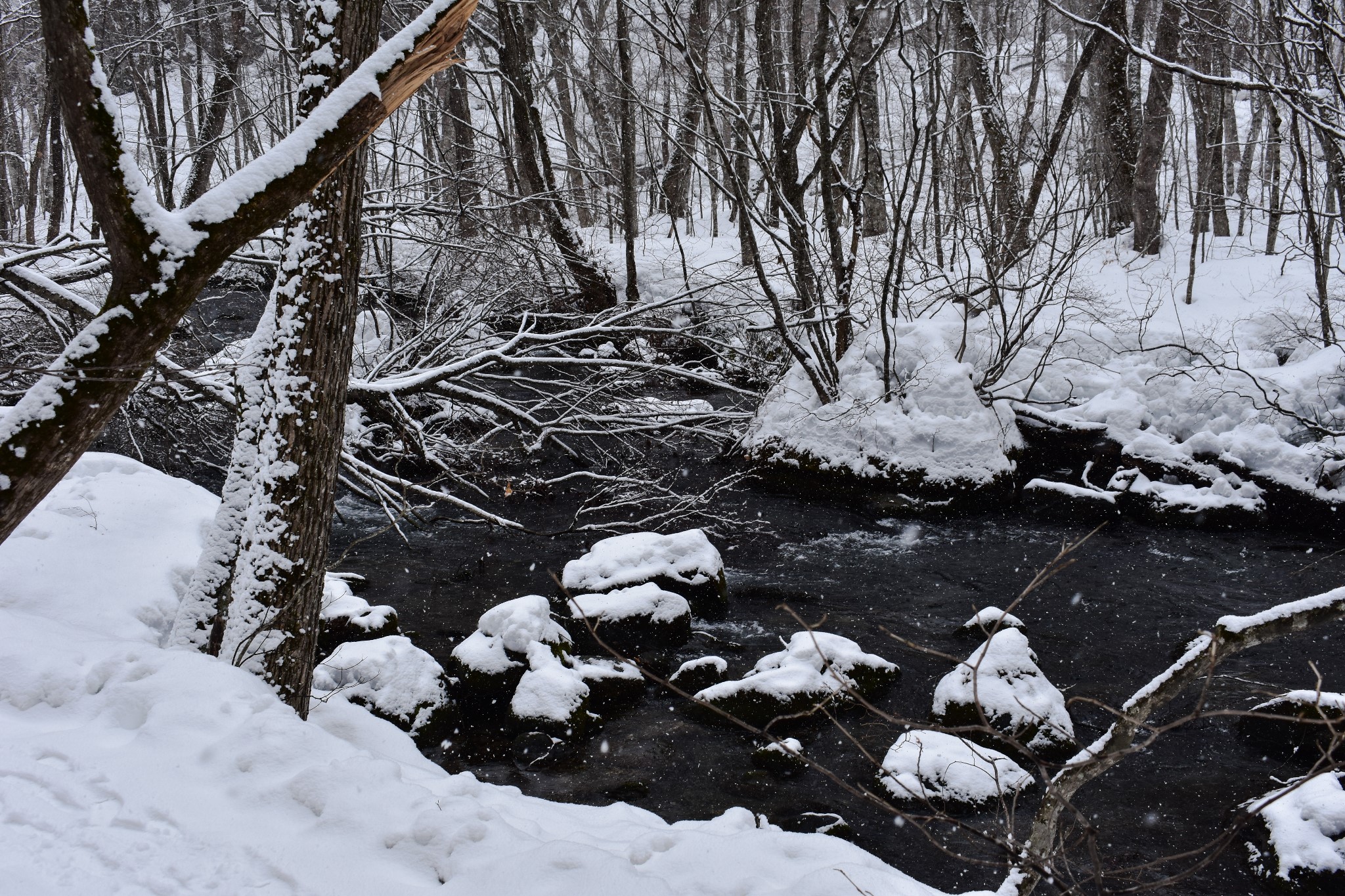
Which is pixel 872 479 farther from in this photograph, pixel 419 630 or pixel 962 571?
pixel 419 630

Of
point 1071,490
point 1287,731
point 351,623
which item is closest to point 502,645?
point 351,623

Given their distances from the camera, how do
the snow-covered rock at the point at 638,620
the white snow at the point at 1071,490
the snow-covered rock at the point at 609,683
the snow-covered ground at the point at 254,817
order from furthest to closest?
the white snow at the point at 1071,490
the snow-covered rock at the point at 638,620
the snow-covered rock at the point at 609,683
the snow-covered ground at the point at 254,817

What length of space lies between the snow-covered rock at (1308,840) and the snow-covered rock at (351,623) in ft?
19.6

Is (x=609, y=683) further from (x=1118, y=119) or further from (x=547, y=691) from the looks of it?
(x=1118, y=119)

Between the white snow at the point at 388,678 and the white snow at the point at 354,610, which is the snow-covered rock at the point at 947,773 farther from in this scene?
the white snow at the point at 354,610

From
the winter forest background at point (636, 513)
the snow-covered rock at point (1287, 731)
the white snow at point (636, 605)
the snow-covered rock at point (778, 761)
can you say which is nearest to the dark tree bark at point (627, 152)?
the winter forest background at point (636, 513)

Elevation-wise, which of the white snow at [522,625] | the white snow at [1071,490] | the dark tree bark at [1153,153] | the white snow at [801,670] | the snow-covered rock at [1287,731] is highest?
the dark tree bark at [1153,153]

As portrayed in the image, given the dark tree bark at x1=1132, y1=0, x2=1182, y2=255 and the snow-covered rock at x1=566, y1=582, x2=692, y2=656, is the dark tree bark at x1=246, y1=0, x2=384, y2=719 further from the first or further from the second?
the dark tree bark at x1=1132, y1=0, x2=1182, y2=255

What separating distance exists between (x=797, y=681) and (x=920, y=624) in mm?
1888

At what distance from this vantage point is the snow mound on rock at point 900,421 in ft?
33.4

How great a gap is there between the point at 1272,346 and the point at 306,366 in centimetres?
1274

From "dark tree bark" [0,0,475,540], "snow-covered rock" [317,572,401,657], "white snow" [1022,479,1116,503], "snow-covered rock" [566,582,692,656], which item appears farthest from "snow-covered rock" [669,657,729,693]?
"white snow" [1022,479,1116,503]

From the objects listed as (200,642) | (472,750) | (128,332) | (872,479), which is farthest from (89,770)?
(872,479)

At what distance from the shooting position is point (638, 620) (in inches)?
275
